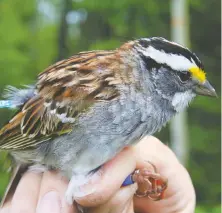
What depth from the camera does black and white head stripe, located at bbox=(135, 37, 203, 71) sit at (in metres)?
1.62

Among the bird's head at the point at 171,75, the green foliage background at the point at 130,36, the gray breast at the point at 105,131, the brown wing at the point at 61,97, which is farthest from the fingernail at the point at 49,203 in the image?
the green foliage background at the point at 130,36

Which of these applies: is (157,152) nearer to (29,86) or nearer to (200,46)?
(29,86)

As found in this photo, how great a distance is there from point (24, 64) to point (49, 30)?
3.03m

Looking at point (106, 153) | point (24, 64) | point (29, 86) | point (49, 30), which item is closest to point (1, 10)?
point (24, 64)

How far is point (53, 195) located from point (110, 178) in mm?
187

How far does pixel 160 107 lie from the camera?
5.50 ft

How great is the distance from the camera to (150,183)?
173 cm

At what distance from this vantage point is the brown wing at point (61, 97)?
64.5 inches

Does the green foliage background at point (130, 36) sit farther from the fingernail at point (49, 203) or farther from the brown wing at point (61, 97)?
the fingernail at point (49, 203)

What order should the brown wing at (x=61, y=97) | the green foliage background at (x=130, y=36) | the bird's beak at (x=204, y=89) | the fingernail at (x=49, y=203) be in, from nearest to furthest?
the fingernail at (x=49, y=203) < the brown wing at (x=61, y=97) < the bird's beak at (x=204, y=89) < the green foliage background at (x=130, y=36)

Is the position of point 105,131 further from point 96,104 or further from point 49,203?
point 49,203

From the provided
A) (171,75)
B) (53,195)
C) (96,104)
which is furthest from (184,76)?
(53,195)

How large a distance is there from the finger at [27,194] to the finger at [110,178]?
0.15m

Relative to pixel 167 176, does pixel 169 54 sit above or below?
above
